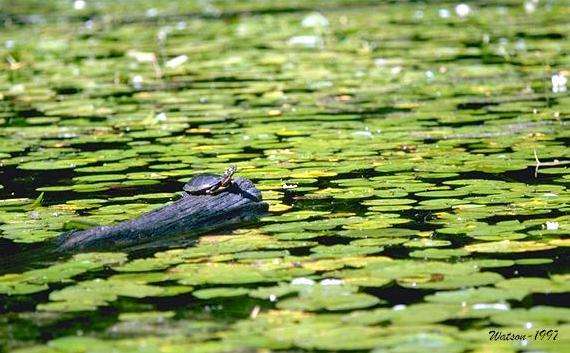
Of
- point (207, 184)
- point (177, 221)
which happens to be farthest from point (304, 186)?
point (177, 221)

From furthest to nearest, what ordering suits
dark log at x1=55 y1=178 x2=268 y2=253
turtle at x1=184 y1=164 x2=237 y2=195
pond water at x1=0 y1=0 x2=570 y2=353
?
turtle at x1=184 y1=164 x2=237 y2=195 < dark log at x1=55 y1=178 x2=268 y2=253 < pond water at x1=0 y1=0 x2=570 y2=353

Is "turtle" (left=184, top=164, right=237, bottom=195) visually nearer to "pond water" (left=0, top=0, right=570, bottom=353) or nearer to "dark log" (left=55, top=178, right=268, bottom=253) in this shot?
"dark log" (left=55, top=178, right=268, bottom=253)

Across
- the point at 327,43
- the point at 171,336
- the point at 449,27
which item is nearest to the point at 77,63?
the point at 327,43

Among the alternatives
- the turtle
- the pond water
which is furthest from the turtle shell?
the pond water

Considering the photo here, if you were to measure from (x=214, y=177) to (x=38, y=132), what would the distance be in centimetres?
255

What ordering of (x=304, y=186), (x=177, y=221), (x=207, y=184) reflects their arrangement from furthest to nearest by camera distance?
1. (x=304, y=186)
2. (x=207, y=184)
3. (x=177, y=221)

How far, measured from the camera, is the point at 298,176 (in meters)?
5.39

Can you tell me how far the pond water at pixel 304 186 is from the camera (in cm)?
324

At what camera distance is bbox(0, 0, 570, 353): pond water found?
3.24m

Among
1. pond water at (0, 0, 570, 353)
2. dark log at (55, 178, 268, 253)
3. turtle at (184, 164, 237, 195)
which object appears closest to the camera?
pond water at (0, 0, 570, 353)

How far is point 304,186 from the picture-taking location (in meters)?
5.18

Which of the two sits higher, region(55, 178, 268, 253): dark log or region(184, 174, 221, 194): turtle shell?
region(184, 174, 221, 194): turtle shell

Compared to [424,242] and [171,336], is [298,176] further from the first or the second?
[171,336]

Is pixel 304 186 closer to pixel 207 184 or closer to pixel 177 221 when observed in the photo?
pixel 207 184
